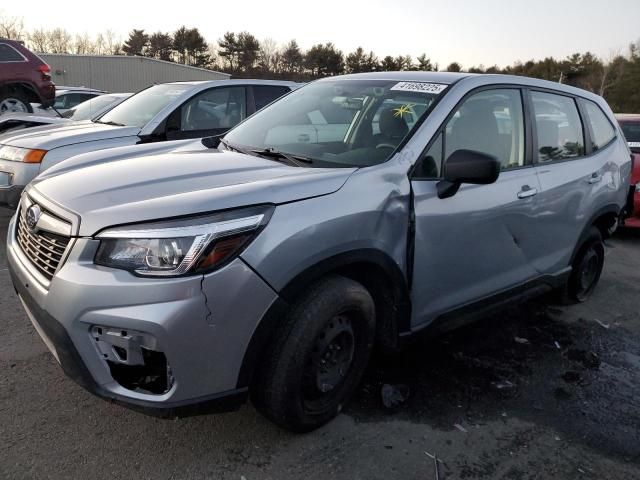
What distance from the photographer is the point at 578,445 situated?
2701 mm

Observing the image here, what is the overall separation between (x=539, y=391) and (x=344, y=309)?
148 cm

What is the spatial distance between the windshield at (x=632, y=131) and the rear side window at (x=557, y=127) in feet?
16.4

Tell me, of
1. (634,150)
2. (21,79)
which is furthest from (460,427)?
(21,79)

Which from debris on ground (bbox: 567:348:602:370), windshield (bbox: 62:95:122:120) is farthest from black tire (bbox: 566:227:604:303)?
windshield (bbox: 62:95:122:120)

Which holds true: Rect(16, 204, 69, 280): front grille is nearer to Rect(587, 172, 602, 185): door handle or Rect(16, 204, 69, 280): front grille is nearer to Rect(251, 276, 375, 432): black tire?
Rect(251, 276, 375, 432): black tire

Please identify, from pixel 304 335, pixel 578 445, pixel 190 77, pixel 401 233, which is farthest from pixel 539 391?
pixel 190 77

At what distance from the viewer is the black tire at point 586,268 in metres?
4.40

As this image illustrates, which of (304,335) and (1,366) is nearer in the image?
(304,335)

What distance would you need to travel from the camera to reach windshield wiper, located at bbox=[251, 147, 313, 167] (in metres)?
2.88

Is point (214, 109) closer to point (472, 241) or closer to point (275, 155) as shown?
point (275, 155)

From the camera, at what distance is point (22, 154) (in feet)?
16.7

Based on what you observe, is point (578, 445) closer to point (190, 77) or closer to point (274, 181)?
point (274, 181)

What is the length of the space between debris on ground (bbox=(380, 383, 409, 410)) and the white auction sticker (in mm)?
1692

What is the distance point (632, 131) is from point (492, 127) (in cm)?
650
